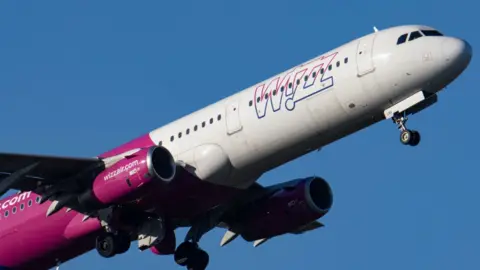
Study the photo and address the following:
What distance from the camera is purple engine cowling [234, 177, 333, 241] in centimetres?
5888

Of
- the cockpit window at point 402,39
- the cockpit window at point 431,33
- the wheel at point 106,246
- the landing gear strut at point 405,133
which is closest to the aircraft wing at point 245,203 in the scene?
the wheel at point 106,246

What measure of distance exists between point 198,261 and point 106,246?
5091 mm

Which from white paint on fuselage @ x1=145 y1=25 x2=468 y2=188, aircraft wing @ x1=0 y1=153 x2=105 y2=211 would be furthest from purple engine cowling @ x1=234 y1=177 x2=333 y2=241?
aircraft wing @ x1=0 y1=153 x2=105 y2=211

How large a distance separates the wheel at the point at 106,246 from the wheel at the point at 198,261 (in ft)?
15.3

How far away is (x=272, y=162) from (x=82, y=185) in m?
7.77

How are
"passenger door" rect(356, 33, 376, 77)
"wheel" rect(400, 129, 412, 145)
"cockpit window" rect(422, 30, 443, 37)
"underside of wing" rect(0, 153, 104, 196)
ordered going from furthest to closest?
1. "underside of wing" rect(0, 153, 104, 196)
2. "cockpit window" rect(422, 30, 443, 37)
3. "passenger door" rect(356, 33, 376, 77)
4. "wheel" rect(400, 129, 412, 145)

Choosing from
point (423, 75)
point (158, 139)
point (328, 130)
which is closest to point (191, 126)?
point (158, 139)

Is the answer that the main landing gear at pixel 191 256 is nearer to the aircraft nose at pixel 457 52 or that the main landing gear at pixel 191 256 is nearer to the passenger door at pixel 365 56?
the passenger door at pixel 365 56

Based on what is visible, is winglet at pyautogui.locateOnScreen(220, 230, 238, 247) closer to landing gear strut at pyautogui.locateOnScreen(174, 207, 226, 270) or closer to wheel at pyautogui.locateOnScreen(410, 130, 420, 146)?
landing gear strut at pyautogui.locateOnScreen(174, 207, 226, 270)

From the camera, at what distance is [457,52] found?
5212cm

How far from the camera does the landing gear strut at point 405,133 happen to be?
172 ft

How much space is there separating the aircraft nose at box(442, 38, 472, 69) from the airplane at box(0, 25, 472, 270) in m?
0.04

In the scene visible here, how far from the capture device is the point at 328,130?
53.3 metres

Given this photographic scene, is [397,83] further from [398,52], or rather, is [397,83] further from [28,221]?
[28,221]
